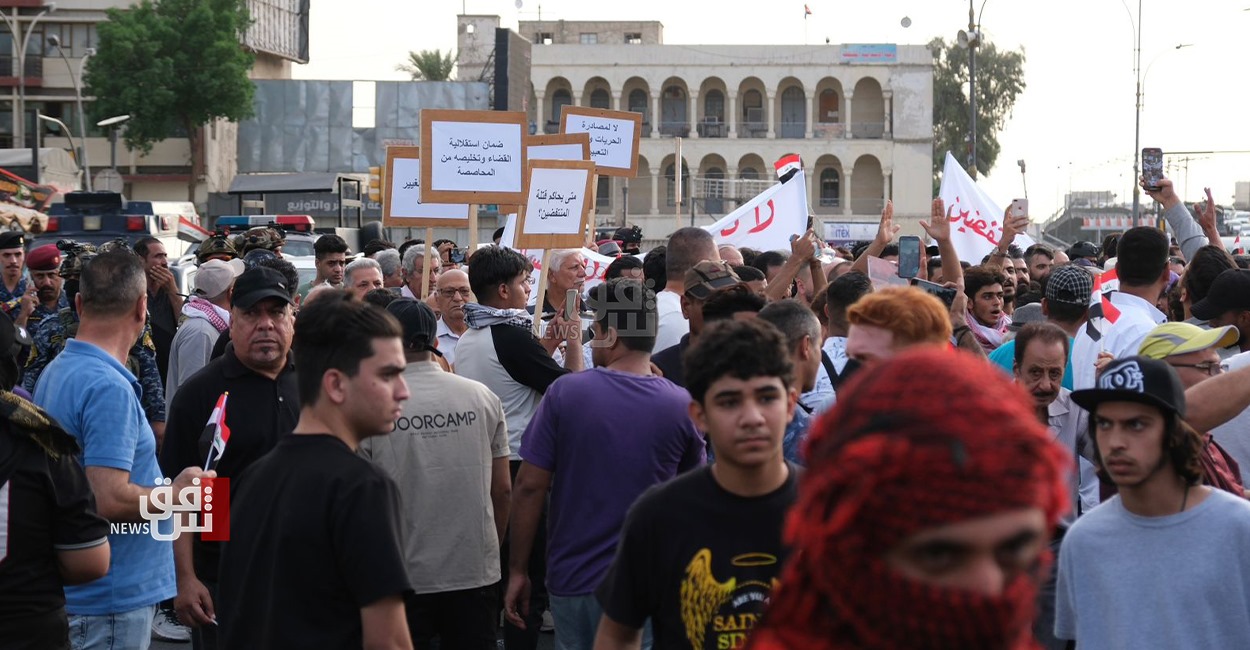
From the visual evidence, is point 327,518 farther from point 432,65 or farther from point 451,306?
point 432,65

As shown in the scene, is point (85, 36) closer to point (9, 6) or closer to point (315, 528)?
point (9, 6)

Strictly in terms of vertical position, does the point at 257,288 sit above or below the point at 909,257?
below

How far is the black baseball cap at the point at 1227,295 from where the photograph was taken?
571cm

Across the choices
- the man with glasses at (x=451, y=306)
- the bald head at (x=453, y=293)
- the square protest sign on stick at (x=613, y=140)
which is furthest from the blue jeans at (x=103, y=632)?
the square protest sign on stick at (x=613, y=140)

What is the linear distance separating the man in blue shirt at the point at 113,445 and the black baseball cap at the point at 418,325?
3.09ft

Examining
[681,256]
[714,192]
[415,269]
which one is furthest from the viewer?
[714,192]

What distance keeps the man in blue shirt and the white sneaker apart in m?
3.00

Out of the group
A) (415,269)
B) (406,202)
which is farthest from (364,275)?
(415,269)

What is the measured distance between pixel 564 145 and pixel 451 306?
2577mm

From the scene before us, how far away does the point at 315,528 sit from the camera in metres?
3.51

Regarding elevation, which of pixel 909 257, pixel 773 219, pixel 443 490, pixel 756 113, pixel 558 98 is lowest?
pixel 443 490

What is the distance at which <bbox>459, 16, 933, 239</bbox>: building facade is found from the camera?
2911 inches

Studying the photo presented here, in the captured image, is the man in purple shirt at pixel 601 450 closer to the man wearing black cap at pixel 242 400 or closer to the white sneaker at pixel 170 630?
the man wearing black cap at pixel 242 400

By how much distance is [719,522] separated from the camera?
3268 mm
